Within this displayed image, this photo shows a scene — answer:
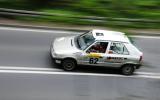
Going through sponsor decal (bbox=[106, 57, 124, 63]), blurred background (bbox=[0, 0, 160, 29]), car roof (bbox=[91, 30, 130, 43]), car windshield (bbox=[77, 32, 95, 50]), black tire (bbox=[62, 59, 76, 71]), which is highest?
blurred background (bbox=[0, 0, 160, 29])

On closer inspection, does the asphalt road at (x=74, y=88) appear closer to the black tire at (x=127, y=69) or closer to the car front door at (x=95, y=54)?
the black tire at (x=127, y=69)

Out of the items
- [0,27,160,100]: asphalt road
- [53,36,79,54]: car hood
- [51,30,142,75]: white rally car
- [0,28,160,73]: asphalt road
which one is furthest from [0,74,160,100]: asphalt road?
[0,28,160,73]: asphalt road

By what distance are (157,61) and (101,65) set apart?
117 inches

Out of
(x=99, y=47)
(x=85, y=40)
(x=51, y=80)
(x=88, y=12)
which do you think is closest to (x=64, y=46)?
(x=85, y=40)

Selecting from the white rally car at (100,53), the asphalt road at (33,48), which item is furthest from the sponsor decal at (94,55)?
the asphalt road at (33,48)

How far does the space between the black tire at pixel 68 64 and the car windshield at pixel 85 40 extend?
63cm

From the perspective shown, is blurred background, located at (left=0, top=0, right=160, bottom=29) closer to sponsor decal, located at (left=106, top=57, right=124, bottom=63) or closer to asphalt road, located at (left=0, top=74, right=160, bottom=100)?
sponsor decal, located at (left=106, top=57, right=124, bottom=63)

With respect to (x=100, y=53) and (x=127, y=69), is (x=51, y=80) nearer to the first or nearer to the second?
(x=100, y=53)

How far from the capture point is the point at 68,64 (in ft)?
48.9

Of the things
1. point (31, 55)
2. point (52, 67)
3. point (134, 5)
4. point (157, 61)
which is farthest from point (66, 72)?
point (134, 5)

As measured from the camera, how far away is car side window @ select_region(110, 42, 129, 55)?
49.3ft

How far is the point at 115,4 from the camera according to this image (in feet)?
73.6

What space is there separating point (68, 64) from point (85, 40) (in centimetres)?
118

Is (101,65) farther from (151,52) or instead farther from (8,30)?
(8,30)
